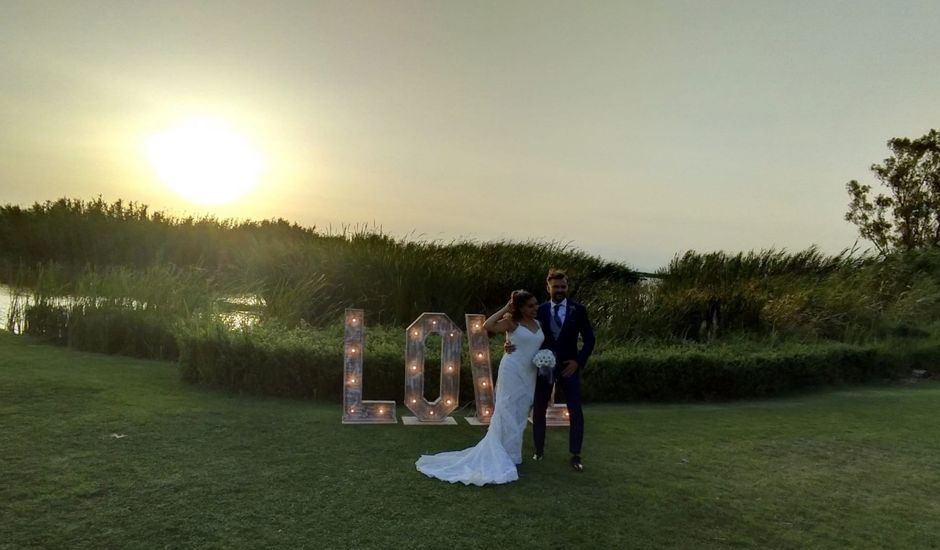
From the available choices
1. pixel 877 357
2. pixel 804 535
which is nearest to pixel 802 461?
pixel 804 535

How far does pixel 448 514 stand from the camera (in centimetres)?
461

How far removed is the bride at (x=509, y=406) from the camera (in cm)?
558

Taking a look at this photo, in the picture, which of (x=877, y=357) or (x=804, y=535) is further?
(x=877, y=357)

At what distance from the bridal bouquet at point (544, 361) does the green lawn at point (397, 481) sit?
38.9 inches

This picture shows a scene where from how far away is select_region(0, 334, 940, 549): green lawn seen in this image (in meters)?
4.25

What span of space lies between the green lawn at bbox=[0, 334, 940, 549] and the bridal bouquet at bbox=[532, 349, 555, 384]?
0.99 meters

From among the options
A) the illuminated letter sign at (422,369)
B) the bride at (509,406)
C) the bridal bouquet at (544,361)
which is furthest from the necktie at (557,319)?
the illuminated letter sign at (422,369)

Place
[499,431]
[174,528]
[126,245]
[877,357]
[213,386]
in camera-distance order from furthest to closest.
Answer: [126,245] → [877,357] → [213,386] → [499,431] → [174,528]

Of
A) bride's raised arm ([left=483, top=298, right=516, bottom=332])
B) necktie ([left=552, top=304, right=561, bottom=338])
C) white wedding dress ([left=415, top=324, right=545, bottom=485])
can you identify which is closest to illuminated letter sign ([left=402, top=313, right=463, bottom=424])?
bride's raised arm ([left=483, top=298, right=516, bottom=332])

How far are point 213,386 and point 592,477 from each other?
224 inches

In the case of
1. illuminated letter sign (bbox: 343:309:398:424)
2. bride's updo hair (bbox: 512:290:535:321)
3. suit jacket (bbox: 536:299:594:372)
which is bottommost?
illuminated letter sign (bbox: 343:309:398:424)

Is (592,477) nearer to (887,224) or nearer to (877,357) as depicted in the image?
(877,357)

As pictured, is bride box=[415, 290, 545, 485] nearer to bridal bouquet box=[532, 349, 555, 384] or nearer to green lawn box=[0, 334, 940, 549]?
bridal bouquet box=[532, 349, 555, 384]

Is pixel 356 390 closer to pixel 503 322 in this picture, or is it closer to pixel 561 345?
pixel 503 322
